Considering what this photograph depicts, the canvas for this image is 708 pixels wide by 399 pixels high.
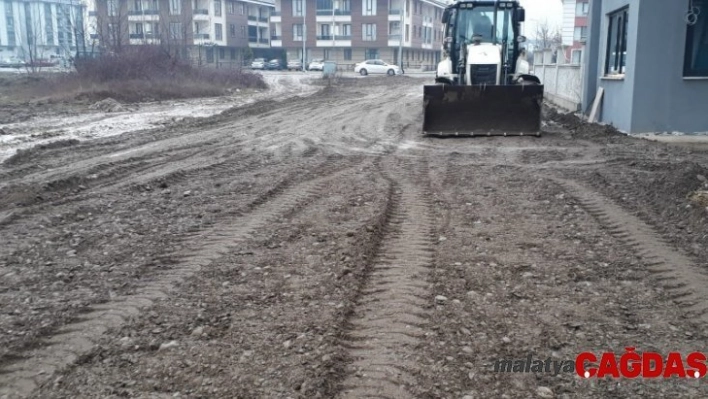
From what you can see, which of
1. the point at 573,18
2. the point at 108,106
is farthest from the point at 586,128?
the point at 573,18

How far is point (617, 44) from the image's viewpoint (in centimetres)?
1631

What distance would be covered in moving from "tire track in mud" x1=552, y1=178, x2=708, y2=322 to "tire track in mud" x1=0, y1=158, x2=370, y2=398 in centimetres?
364

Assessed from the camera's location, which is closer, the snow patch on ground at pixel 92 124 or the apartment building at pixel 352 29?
the snow patch on ground at pixel 92 124

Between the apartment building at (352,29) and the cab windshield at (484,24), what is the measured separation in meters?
67.5

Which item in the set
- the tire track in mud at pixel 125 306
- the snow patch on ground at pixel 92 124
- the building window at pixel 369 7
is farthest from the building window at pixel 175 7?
the tire track in mud at pixel 125 306

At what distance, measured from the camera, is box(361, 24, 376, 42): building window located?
84.8 m

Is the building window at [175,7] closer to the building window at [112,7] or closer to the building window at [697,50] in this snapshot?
the building window at [112,7]

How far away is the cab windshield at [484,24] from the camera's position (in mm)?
15859

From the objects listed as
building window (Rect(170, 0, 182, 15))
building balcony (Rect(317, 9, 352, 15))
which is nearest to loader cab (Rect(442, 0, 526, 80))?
building window (Rect(170, 0, 182, 15))

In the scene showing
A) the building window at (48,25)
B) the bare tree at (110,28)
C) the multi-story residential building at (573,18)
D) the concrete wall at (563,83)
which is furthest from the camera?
the building window at (48,25)

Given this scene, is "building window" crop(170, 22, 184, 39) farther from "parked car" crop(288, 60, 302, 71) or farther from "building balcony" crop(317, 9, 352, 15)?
"building balcony" crop(317, 9, 352, 15)

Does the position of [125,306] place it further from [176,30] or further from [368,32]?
[368,32]

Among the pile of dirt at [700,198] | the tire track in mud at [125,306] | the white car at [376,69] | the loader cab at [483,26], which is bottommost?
the tire track in mud at [125,306]

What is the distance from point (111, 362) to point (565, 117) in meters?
16.8
